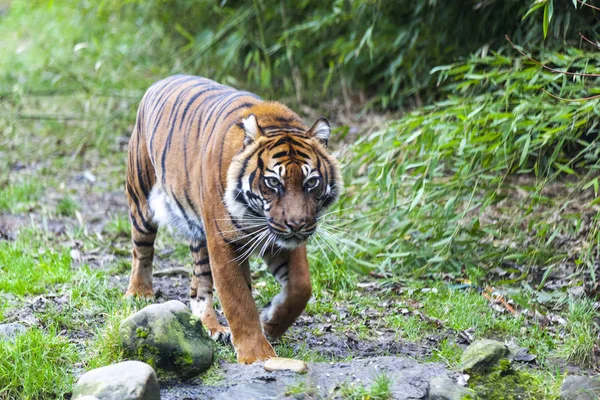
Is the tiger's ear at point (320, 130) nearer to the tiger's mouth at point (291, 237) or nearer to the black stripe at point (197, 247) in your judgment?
the tiger's mouth at point (291, 237)

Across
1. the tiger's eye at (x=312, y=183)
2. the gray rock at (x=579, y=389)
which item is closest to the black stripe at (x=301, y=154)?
the tiger's eye at (x=312, y=183)

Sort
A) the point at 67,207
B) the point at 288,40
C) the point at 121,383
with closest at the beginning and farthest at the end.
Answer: the point at 121,383
the point at 67,207
the point at 288,40

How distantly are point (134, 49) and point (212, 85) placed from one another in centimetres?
450

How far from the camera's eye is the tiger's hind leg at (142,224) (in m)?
4.88

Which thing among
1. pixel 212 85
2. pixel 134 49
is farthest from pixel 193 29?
pixel 212 85

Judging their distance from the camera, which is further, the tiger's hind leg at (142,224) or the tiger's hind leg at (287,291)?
the tiger's hind leg at (142,224)

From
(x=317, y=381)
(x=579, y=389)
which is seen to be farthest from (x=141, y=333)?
(x=579, y=389)

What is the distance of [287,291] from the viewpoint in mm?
3938

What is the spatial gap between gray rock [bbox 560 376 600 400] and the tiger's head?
1.28m

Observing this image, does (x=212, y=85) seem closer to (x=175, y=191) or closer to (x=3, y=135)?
(x=175, y=191)

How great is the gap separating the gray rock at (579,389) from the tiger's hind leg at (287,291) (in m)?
1.27

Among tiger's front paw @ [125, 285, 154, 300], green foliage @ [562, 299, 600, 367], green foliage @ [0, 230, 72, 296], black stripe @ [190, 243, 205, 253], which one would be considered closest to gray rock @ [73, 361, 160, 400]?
black stripe @ [190, 243, 205, 253]

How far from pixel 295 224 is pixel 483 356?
100cm

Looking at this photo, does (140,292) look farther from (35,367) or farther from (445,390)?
(445,390)
